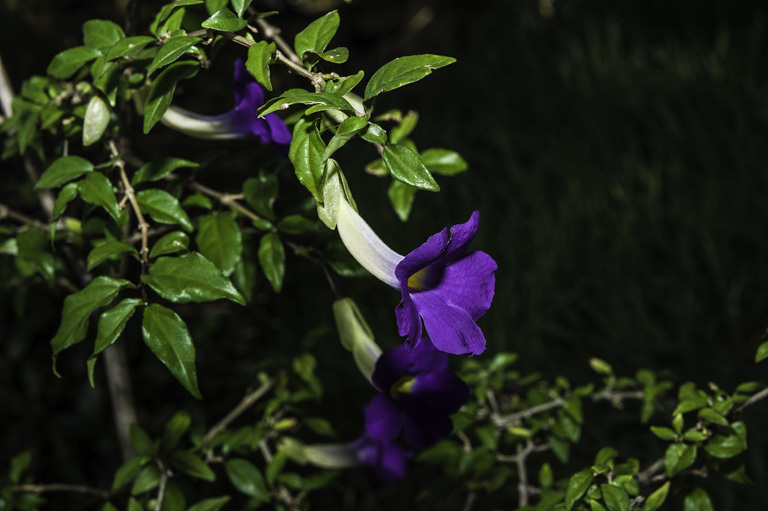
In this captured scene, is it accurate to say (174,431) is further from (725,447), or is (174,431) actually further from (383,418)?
(725,447)

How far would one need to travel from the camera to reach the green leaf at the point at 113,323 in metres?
0.60

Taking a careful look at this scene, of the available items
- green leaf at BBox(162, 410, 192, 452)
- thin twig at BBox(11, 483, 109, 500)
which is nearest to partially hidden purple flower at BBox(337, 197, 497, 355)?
green leaf at BBox(162, 410, 192, 452)

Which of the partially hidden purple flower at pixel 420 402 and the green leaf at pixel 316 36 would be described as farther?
the partially hidden purple flower at pixel 420 402

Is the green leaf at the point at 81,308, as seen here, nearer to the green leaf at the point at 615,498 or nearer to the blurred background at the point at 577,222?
the blurred background at the point at 577,222

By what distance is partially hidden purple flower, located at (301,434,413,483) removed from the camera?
981 millimetres

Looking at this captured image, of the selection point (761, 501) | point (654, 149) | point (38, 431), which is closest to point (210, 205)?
point (38, 431)

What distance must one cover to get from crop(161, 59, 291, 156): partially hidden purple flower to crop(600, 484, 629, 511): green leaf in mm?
486

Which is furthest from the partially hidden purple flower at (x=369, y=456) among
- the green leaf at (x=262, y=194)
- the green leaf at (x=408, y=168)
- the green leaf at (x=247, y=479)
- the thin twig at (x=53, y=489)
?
the green leaf at (x=408, y=168)

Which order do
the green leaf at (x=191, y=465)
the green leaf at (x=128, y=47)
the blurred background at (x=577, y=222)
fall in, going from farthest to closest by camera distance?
1. the blurred background at (x=577, y=222)
2. the green leaf at (x=191, y=465)
3. the green leaf at (x=128, y=47)

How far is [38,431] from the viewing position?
1.57 m

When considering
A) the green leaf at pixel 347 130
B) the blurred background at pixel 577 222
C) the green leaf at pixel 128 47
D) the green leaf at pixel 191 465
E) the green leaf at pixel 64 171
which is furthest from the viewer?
the blurred background at pixel 577 222

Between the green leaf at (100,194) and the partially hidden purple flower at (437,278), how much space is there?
27 centimetres

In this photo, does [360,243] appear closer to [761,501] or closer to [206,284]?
[206,284]

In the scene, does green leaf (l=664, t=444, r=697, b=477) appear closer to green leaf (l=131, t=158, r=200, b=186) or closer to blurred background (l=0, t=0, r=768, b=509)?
blurred background (l=0, t=0, r=768, b=509)
